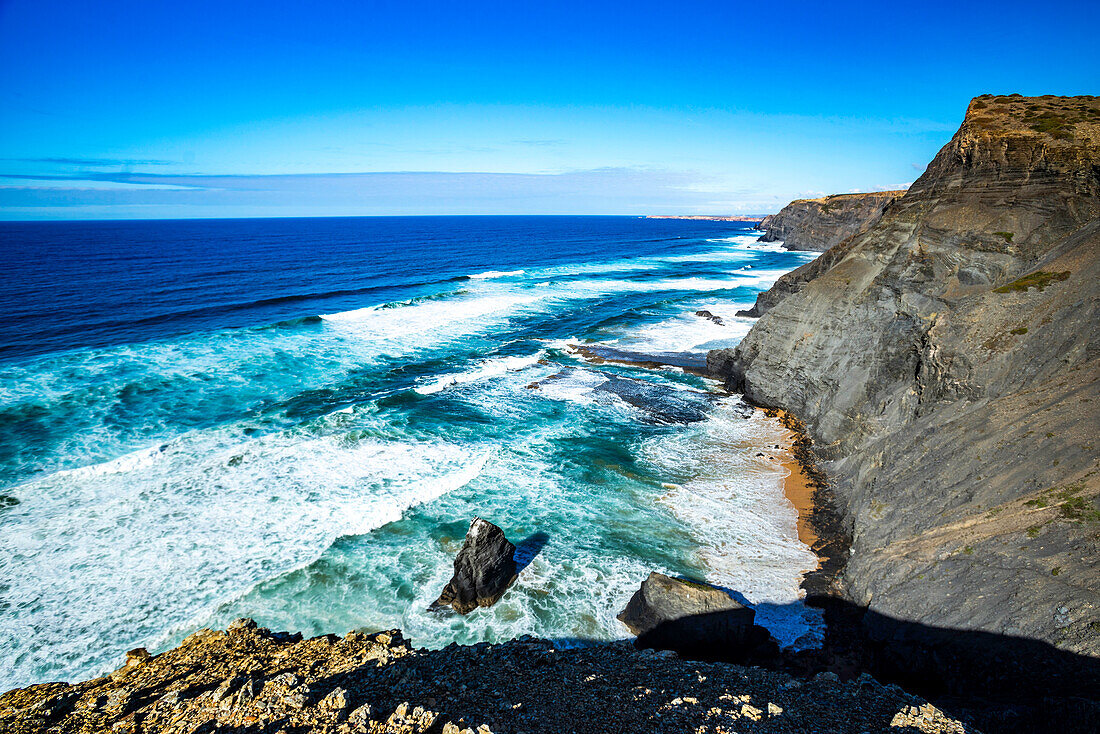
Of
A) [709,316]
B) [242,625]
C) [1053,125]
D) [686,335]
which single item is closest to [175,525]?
[242,625]

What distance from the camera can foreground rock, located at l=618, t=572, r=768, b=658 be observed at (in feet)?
43.9

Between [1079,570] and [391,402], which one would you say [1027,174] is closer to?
[1079,570]

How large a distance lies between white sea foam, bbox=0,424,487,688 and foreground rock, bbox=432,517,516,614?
5.18m

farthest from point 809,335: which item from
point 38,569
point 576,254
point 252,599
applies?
point 576,254

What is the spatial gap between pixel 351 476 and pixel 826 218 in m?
116

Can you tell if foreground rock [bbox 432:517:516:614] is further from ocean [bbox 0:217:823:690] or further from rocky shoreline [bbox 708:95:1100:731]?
rocky shoreline [bbox 708:95:1100:731]

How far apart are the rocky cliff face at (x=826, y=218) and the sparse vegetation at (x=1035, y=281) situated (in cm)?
8457

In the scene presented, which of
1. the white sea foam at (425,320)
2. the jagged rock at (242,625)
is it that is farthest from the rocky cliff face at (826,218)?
the jagged rock at (242,625)

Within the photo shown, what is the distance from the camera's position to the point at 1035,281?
17984 millimetres

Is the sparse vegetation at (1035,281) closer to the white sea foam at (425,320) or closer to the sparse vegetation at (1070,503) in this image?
the sparse vegetation at (1070,503)

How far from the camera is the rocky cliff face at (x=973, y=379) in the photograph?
39.2 ft

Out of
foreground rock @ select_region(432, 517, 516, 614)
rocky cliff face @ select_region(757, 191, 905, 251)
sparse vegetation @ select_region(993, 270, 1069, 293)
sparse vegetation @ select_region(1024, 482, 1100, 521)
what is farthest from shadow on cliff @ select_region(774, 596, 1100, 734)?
rocky cliff face @ select_region(757, 191, 905, 251)

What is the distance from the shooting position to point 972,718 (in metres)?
9.88

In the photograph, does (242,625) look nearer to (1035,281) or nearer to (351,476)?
(351,476)
